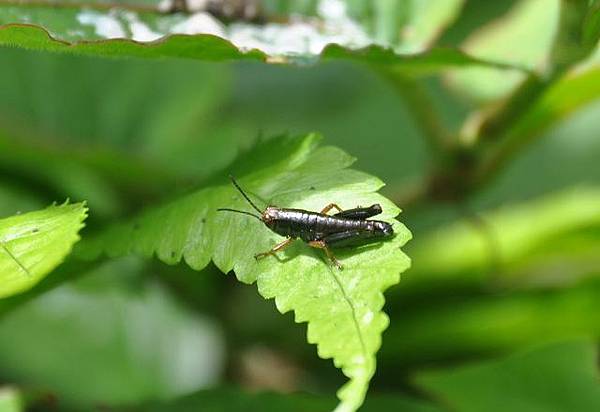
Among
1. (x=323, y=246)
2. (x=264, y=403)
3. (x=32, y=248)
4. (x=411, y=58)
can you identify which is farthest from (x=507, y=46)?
(x=32, y=248)

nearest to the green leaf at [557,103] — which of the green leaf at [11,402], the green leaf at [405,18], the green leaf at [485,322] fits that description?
the green leaf at [405,18]

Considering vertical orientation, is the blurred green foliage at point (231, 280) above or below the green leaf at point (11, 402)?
above

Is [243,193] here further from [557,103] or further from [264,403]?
[557,103]

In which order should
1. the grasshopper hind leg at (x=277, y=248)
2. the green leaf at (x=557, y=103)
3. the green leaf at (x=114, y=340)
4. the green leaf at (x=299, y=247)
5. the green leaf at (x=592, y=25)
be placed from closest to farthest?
the green leaf at (x=299, y=247)
the grasshopper hind leg at (x=277, y=248)
the green leaf at (x=592, y=25)
the green leaf at (x=557, y=103)
the green leaf at (x=114, y=340)

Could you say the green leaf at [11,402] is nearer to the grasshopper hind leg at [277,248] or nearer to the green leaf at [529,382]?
the grasshopper hind leg at [277,248]

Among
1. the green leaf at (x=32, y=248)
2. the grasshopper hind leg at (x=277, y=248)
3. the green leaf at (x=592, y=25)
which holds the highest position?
the green leaf at (x=592, y=25)

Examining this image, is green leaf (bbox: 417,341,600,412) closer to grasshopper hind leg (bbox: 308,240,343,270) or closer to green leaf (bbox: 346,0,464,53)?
grasshopper hind leg (bbox: 308,240,343,270)
